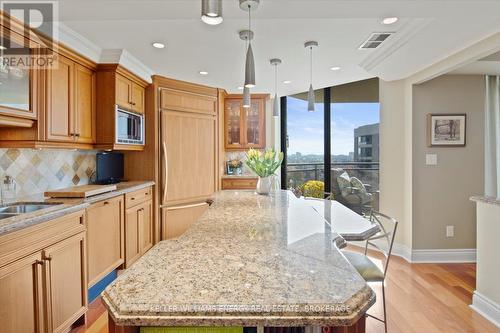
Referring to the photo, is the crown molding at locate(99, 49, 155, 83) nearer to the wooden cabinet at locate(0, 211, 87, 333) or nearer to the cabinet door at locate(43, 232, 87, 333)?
the wooden cabinet at locate(0, 211, 87, 333)

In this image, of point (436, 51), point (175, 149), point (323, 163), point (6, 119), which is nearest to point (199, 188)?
point (175, 149)

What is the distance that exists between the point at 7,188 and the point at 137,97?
72.6 inches

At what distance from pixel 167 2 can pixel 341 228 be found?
1756 millimetres

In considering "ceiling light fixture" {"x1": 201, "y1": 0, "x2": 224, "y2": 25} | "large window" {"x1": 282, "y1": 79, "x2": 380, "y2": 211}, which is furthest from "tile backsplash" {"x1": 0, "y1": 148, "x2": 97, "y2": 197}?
"large window" {"x1": 282, "y1": 79, "x2": 380, "y2": 211}

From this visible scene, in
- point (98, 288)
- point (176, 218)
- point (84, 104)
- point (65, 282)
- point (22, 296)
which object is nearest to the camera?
point (22, 296)

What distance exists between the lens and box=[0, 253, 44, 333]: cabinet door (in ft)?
5.14

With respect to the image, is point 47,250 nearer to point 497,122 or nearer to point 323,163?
point 323,163

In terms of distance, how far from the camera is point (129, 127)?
11.5 feet

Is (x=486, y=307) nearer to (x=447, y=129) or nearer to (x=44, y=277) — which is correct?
(x=447, y=129)

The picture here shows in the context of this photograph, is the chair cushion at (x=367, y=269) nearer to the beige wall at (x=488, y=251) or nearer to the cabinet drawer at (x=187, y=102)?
the beige wall at (x=488, y=251)

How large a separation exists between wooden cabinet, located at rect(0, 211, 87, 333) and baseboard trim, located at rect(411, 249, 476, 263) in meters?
3.63

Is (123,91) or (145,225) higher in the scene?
(123,91)

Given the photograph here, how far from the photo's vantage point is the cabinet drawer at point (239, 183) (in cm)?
483

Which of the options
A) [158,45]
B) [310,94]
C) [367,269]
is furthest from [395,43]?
[158,45]
